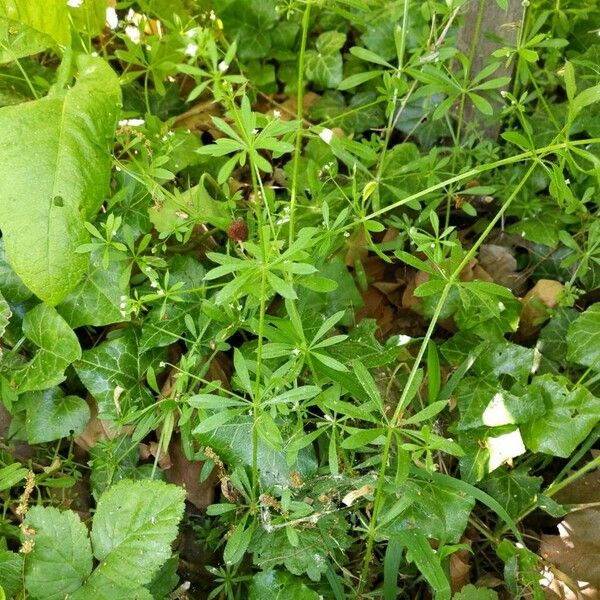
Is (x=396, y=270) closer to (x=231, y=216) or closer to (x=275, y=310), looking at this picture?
(x=275, y=310)

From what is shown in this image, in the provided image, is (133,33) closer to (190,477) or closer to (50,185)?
(50,185)

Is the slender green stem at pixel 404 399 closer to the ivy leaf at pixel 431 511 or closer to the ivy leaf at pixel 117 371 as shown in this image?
the ivy leaf at pixel 431 511

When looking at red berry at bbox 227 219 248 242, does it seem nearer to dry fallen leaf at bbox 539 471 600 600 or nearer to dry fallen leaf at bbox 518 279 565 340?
dry fallen leaf at bbox 518 279 565 340

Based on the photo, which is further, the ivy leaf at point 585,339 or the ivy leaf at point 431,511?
the ivy leaf at point 585,339

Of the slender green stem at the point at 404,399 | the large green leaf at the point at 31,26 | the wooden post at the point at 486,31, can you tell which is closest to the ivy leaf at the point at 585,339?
the slender green stem at the point at 404,399

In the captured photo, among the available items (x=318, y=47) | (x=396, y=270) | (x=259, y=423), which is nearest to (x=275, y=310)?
(x=396, y=270)

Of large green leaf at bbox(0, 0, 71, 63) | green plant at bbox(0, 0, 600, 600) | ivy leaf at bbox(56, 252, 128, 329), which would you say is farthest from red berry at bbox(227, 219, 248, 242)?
large green leaf at bbox(0, 0, 71, 63)
